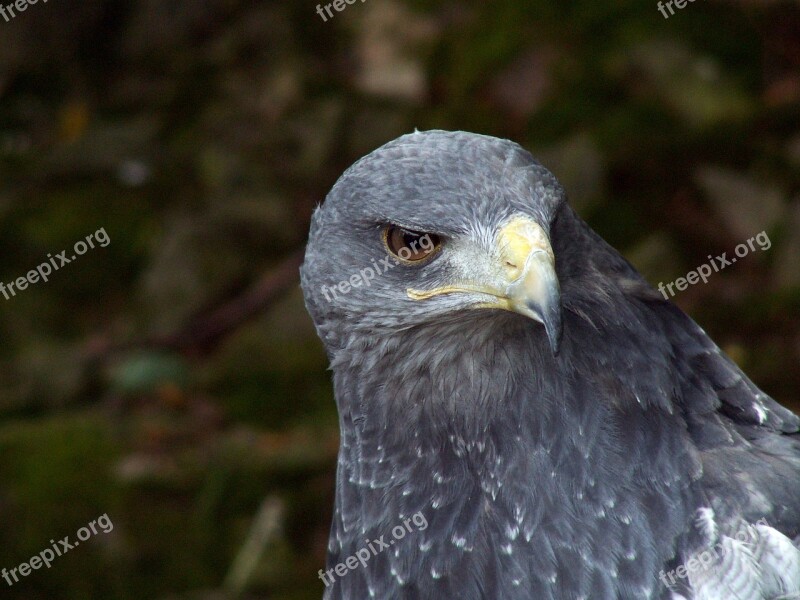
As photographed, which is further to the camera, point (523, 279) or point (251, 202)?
point (251, 202)

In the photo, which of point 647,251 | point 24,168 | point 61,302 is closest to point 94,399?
point 61,302

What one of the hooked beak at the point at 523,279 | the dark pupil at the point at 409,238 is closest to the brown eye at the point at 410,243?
the dark pupil at the point at 409,238

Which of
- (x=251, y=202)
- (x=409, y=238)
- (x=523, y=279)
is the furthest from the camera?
(x=251, y=202)

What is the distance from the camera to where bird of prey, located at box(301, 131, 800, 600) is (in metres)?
2.89

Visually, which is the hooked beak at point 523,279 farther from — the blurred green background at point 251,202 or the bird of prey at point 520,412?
the blurred green background at point 251,202

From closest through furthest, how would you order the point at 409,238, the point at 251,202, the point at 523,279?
the point at 523,279 → the point at 409,238 → the point at 251,202

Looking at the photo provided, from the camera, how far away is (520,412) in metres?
3.02

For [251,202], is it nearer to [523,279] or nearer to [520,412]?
[520,412]

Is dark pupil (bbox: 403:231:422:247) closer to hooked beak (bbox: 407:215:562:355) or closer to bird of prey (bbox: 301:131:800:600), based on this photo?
bird of prey (bbox: 301:131:800:600)

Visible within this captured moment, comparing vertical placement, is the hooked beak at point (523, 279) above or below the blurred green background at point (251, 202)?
above

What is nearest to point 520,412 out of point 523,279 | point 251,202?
point 523,279

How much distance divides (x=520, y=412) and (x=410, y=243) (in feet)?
1.85

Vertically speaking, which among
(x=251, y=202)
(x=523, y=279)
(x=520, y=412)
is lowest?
(x=251, y=202)

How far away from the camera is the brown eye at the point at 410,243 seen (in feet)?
9.71
